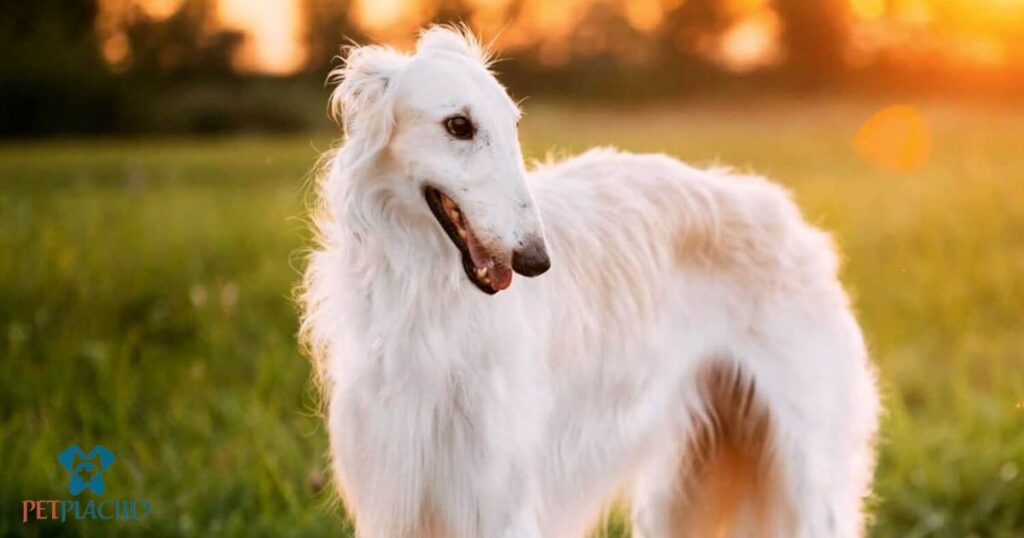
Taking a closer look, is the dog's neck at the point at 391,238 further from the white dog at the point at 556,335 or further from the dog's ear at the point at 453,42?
the dog's ear at the point at 453,42

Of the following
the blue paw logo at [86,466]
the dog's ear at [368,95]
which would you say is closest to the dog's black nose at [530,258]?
the dog's ear at [368,95]

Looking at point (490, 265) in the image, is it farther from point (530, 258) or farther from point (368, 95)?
point (368, 95)

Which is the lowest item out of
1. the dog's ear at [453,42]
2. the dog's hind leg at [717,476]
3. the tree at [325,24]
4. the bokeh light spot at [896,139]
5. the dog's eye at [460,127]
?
the dog's hind leg at [717,476]

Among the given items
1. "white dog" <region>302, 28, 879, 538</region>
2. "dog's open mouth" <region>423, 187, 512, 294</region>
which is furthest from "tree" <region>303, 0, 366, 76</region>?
"dog's open mouth" <region>423, 187, 512, 294</region>

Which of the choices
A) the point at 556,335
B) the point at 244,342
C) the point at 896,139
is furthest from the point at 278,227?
the point at 896,139

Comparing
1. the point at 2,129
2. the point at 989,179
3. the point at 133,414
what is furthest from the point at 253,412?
the point at 2,129

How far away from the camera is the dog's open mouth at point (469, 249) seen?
3.03m

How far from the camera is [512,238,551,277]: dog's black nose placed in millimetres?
2971

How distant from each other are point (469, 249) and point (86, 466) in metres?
3.35

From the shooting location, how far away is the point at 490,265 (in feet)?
9.96

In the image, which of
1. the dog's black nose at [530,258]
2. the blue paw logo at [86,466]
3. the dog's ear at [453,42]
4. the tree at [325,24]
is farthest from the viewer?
the tree at [325,24]

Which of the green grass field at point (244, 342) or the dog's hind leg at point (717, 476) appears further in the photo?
the green grass field at point (244, 342)

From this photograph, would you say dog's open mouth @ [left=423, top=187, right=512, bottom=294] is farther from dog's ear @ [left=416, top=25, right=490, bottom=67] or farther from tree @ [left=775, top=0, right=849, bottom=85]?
tree @ [left=775, top=0, right=849, bottom=85]

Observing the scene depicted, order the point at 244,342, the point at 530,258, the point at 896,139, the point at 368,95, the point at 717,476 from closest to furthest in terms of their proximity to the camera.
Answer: the point at 530,258 → the point at 368,95 → the point at 717,476 → the point at 244,342 → the point at 896,139
